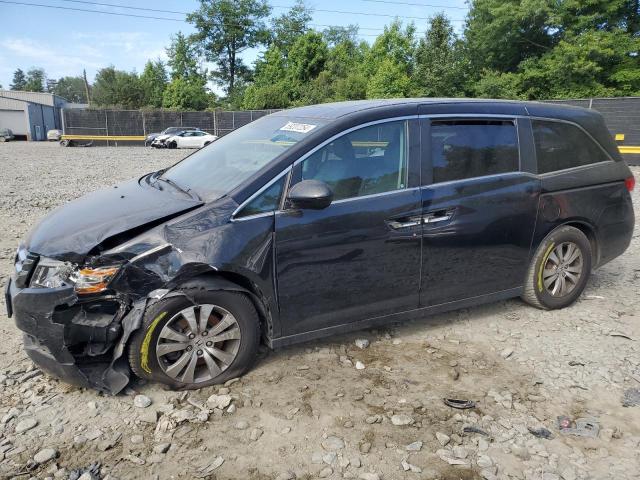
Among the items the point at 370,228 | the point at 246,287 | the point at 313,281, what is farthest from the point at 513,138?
the point at 246,287

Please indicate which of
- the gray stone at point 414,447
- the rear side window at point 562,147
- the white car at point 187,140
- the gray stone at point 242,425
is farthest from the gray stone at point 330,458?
the white car at point 187,140

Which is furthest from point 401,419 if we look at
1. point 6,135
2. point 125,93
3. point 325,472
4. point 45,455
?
point 125,93

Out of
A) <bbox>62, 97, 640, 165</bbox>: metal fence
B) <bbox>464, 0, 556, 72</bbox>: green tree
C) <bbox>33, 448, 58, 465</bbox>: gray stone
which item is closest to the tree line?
<bbox>464, 0, 556, 72</bbox>: green tree

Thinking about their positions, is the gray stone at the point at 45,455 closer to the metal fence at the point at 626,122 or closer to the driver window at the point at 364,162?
the driver window at the point at 364,162

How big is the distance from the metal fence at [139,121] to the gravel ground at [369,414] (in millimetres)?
32472

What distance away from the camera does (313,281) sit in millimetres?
3357

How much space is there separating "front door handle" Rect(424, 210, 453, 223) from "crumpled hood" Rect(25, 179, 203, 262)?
1.65 meters

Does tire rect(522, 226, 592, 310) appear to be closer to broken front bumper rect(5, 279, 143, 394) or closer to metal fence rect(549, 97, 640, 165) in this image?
broken front bumper rect(5, 279, 143, 394)

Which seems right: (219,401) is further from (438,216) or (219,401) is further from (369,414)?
(438,216)

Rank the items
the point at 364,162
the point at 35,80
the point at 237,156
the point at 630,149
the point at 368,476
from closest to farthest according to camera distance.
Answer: the point at 368,476 → the point at 364,162 → the point at 237,156 → the point at 630,149 → the point at 35,80

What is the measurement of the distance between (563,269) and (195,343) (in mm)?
3296

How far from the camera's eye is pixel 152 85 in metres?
56.8

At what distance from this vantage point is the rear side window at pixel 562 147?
4.25 meters

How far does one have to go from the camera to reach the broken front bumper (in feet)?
9.49
